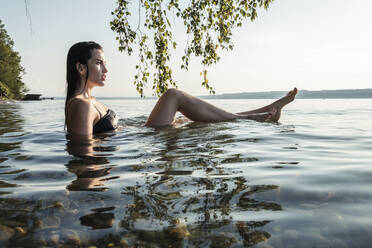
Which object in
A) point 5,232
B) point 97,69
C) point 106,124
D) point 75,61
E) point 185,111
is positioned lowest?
point 5,232

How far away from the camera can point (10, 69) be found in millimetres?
44438

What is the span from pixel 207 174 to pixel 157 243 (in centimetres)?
100

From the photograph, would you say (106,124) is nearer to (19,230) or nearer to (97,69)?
(97,69)

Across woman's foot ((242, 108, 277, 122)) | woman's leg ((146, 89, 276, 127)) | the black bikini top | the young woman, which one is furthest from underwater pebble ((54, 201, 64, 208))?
woman's foot ((242, 108, 277, 122))

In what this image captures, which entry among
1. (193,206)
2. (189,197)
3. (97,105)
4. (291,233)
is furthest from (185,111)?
(291,233)

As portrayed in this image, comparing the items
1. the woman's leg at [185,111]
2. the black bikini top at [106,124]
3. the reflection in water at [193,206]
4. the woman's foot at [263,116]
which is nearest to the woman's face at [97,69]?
the black bikini top at [106,124]

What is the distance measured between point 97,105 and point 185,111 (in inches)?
67.1

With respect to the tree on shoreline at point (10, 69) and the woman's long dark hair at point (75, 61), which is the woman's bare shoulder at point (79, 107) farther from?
the tree on shoreline at point (10, 69)

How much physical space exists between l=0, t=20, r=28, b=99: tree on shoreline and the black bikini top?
42519mm

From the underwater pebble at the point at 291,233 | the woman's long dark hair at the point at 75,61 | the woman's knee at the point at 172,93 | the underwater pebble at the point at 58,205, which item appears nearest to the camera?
the underwater pebble at the point at 291,233

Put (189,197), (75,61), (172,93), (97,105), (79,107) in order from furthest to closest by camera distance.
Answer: (172,93) → (97,105) → (75,61) → (79,107) → (189,197)

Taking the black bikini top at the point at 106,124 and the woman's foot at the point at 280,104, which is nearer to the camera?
the black bikini top at the point at 106,124

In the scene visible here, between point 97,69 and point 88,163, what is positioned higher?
point 97,69

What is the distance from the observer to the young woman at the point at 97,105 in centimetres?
389
